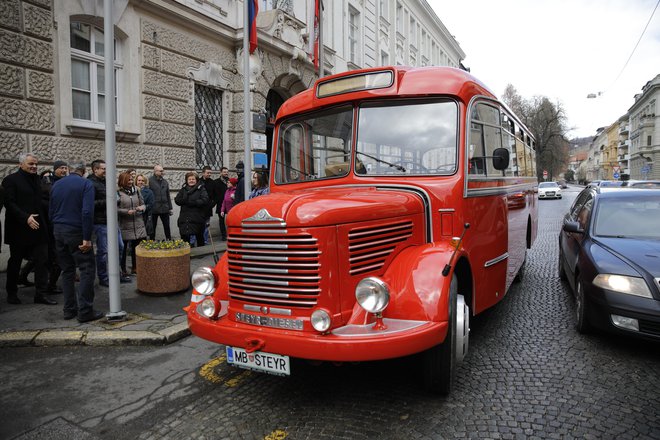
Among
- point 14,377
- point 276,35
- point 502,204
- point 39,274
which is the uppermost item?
point 276,35

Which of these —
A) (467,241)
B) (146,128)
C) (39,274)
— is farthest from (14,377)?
(146,128)

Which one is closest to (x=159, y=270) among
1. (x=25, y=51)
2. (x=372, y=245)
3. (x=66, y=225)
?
(x=66, y=225)

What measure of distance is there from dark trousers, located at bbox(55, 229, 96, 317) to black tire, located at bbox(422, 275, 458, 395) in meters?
3.86

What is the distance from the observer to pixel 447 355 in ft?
10.7

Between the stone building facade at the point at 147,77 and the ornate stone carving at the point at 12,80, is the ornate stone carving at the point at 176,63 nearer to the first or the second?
the stone building facade at the point at 147,77

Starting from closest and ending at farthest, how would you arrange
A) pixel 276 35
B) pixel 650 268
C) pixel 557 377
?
1. pixel 557 377
2. pixel 650 268
3. pixel 276 35

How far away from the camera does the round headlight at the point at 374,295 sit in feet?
9.36

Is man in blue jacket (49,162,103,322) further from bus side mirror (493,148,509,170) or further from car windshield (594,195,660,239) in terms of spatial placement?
car windshield (594,195,660,239)

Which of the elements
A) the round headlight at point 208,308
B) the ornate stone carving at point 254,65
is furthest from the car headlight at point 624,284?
the ornate stone carving at point 254,65

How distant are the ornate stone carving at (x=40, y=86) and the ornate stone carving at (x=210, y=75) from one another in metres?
3.33

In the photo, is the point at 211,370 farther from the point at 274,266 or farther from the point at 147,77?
the point at 147,77

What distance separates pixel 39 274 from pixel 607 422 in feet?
20.9

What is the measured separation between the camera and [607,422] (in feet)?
9.89

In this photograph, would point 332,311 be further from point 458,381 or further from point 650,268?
point 650,268
